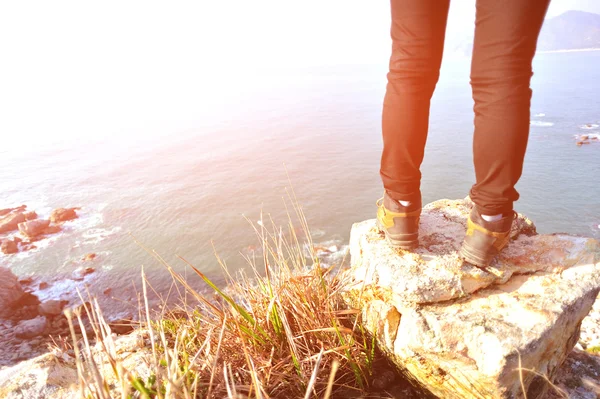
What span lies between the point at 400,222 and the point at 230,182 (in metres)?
14.1

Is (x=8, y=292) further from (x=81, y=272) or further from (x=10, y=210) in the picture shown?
(x=10, y=210)

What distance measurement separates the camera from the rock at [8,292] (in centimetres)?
834

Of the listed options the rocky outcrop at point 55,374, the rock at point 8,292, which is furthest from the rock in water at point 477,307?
the rock at point 8,292

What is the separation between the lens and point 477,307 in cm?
163

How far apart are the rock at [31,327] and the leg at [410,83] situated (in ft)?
29.3

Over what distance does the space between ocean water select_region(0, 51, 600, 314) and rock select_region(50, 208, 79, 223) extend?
0.44 metres

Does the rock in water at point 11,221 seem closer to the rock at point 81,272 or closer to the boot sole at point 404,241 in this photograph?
the rock at point 81,272

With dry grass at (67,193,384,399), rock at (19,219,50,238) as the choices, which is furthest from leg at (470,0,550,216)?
rock at (19,219,50,238)

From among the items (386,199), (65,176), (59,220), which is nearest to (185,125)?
(65,176)

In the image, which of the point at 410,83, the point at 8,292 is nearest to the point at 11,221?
the point at 8,292

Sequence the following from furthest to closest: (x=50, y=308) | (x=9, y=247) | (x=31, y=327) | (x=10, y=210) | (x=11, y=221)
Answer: (x=10, y=210) → (x=11, y=221) → (x=9, y=247) → (x=50, y=308) → (x=31, y=327)

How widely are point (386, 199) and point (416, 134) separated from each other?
38cm

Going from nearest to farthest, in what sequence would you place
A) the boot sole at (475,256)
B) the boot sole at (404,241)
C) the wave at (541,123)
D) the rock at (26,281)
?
the boot sole at (475,256)
the boot sole at (404,241)
the rock at (26,281)
the wave at (541,123)

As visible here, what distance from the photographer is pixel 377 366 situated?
5.73 ft
